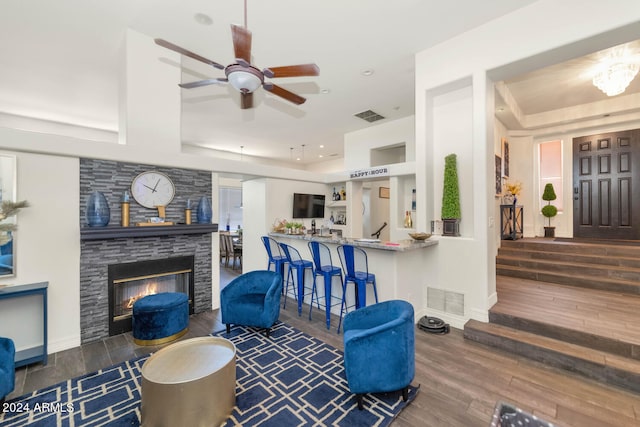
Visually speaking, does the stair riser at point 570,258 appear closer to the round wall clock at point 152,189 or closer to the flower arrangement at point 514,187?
the flower arrangement at point 514,187

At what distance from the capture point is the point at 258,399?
88.3 inches

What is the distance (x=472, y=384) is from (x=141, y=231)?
4.05 metres

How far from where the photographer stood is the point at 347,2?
3.02m

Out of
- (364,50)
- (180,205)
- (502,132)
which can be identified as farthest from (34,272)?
(502,132)

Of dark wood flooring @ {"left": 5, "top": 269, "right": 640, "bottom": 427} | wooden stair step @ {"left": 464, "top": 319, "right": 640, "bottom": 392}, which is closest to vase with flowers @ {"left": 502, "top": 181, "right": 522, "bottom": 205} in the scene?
wooden stair step @ {"left": 464, "top": 319, "right": 640, "bottom": 392}

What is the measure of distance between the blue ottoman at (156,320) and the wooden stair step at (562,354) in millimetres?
3576

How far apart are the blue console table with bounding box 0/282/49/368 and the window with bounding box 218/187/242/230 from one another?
284 inches

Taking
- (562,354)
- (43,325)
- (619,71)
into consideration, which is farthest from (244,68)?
(619,71)

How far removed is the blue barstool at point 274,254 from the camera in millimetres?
4658

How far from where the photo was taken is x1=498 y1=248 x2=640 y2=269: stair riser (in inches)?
159

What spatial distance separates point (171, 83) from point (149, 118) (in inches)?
25.1

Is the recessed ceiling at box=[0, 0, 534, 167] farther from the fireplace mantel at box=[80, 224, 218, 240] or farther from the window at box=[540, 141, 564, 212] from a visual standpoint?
the window at box=[540, 141, 564, 212]

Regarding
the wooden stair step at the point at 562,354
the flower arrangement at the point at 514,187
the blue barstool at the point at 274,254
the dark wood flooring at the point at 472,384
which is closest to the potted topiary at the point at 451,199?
the wooden stair step at the point at 562,354

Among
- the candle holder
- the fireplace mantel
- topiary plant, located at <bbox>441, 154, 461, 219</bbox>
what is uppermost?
topiary plant, located at <bbox>441, 154, 461, 219</bbox>
